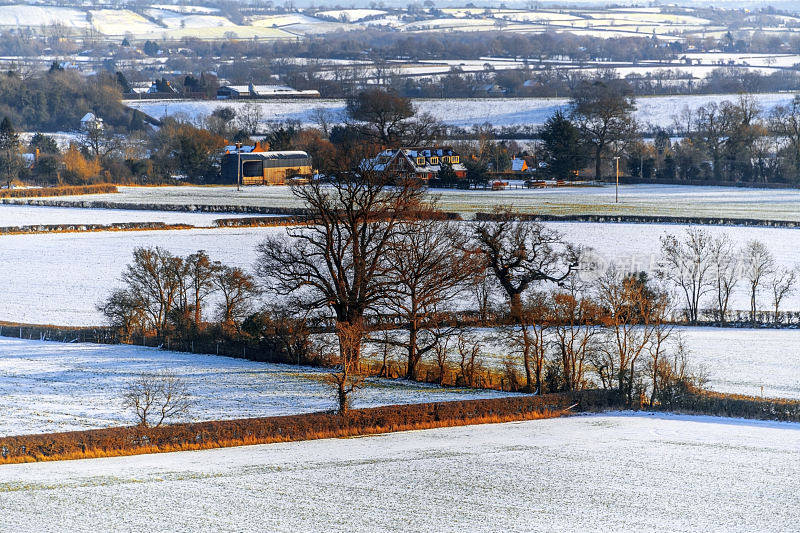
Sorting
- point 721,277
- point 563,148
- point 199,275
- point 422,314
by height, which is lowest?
point 422,314

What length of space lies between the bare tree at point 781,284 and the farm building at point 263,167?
1927 inches

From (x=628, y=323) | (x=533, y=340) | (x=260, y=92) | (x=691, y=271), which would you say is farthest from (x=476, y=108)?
(x=533, y=340)

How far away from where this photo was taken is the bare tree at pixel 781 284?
3572 cm

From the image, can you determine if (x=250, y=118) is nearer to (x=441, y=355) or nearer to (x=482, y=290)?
(x=482, y=290)

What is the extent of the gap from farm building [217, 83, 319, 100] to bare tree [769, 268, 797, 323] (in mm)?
98932

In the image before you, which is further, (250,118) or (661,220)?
(250,118)

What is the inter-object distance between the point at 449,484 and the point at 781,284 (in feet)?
74.3

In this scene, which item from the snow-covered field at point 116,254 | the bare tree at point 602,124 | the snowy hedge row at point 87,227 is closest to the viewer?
the snow-covered field at point 116,254

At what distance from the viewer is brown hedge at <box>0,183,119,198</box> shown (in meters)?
72.8

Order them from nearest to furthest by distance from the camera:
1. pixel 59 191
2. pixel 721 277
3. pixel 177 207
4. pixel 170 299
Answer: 1. pixel 170 299
2. pixel 721 277
3. pixel 177 207
4. pixel 59 191

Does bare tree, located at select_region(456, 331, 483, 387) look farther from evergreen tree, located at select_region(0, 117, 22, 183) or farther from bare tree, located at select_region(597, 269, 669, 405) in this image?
evergreen tree, located at select_region(0, 117, 22, 183)

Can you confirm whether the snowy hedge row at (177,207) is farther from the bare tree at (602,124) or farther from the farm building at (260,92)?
the farm building at (260,92)

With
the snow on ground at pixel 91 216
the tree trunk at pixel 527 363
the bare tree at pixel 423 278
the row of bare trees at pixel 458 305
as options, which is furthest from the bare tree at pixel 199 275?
the snow on ground at pixel 91 216

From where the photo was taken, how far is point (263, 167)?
84.8 metres
